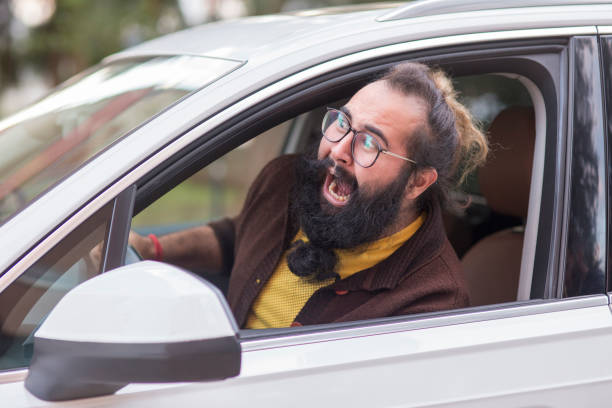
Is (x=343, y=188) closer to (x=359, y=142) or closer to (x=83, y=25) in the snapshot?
(x=359, y=142)

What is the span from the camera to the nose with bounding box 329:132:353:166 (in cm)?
190

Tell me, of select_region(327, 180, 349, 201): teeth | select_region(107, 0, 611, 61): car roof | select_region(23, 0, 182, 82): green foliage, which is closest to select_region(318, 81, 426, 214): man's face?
select_region(327, 180, 349, 201): teeth

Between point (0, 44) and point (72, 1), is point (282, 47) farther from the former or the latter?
point (0, 44)

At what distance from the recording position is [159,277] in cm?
116

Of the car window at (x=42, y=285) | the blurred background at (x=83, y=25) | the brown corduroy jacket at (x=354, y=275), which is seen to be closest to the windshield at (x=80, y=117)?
the car window at (x=42, y=285)

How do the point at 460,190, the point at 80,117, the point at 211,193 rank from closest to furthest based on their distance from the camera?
the point at 80,117 → the point at 460,190 → the point at 211,193

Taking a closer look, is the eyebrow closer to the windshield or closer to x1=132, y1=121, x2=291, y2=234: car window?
the windshield

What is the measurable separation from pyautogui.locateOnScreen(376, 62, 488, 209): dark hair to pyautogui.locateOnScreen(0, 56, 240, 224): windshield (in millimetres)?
Answer: 553

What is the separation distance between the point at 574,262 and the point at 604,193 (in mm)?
187

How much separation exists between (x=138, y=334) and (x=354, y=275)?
889 millimetres

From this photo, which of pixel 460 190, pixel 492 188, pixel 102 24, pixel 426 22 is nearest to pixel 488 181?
pixel 492 188

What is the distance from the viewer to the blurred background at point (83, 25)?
8.19 meters

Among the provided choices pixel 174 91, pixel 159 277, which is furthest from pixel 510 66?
pixel 159 277

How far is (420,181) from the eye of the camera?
2.00 meters
